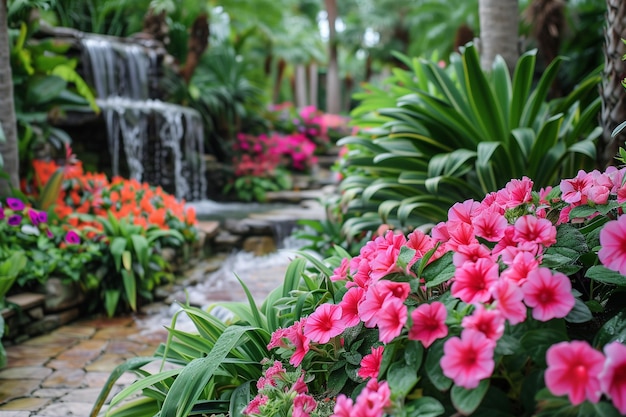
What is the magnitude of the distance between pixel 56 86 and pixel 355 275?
4.02m

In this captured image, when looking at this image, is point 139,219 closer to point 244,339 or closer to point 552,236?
point 244,339

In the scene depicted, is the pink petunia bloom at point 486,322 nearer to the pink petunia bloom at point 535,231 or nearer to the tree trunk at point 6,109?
the pink petunia bloom at point 535,231

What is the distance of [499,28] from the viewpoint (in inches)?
138

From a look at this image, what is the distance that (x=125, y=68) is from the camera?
23.6 ft

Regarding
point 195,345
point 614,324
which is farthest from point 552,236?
point 195,345

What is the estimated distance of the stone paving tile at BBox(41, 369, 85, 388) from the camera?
2.64 meters

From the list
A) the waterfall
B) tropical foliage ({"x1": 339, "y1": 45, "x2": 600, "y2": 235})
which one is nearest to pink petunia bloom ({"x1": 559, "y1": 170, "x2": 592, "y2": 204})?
tropical foliage ({"x1": 339, "y1": 45, "x2": 600, "y2": 235})

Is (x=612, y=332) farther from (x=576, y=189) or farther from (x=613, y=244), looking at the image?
(x=576, y=189)

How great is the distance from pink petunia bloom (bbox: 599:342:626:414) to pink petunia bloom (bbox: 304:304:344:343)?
1.91ft

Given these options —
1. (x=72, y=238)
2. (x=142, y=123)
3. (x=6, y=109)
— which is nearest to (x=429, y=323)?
(x=72, y=238)

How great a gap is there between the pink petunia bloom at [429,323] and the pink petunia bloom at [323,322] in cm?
25

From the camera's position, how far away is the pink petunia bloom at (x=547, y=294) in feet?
3.30

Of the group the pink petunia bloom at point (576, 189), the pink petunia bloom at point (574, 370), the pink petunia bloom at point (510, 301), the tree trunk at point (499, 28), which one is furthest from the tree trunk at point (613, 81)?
the pink petunia bloom at point (574, 370)

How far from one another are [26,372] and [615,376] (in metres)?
2.76
